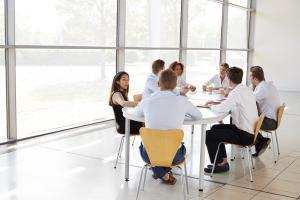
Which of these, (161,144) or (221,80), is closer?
(161,144)

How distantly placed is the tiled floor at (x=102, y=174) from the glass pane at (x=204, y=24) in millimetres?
5259

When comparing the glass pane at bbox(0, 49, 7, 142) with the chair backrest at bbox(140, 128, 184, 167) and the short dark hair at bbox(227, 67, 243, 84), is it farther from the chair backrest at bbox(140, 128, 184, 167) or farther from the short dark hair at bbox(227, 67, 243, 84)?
the short dark hair at bbox(227, 67, 243, 84)

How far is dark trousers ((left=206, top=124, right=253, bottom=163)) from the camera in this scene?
3949 mm

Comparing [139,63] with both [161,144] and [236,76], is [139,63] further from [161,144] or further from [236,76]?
[161,144]

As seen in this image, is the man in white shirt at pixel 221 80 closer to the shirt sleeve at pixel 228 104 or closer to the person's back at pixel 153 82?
the person's back at pixel 153 82

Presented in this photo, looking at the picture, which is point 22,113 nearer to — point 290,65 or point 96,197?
point 96,197

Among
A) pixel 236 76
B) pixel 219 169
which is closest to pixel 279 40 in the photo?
pixel 236 76

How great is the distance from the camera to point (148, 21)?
8930 millimetres

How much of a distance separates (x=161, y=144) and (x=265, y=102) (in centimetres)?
208

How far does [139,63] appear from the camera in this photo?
8516 mm

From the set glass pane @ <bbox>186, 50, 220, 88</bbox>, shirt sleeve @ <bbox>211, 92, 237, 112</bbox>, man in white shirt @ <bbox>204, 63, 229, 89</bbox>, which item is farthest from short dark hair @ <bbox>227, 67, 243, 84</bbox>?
glass pane @ <bbox>186, 50, 220, 88</bbox>

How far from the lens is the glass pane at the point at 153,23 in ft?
27.0

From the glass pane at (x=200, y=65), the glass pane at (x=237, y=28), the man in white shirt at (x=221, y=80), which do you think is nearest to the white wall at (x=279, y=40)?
the glass pane at (x=237, y=28)

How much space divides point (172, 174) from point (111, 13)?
172 inches
